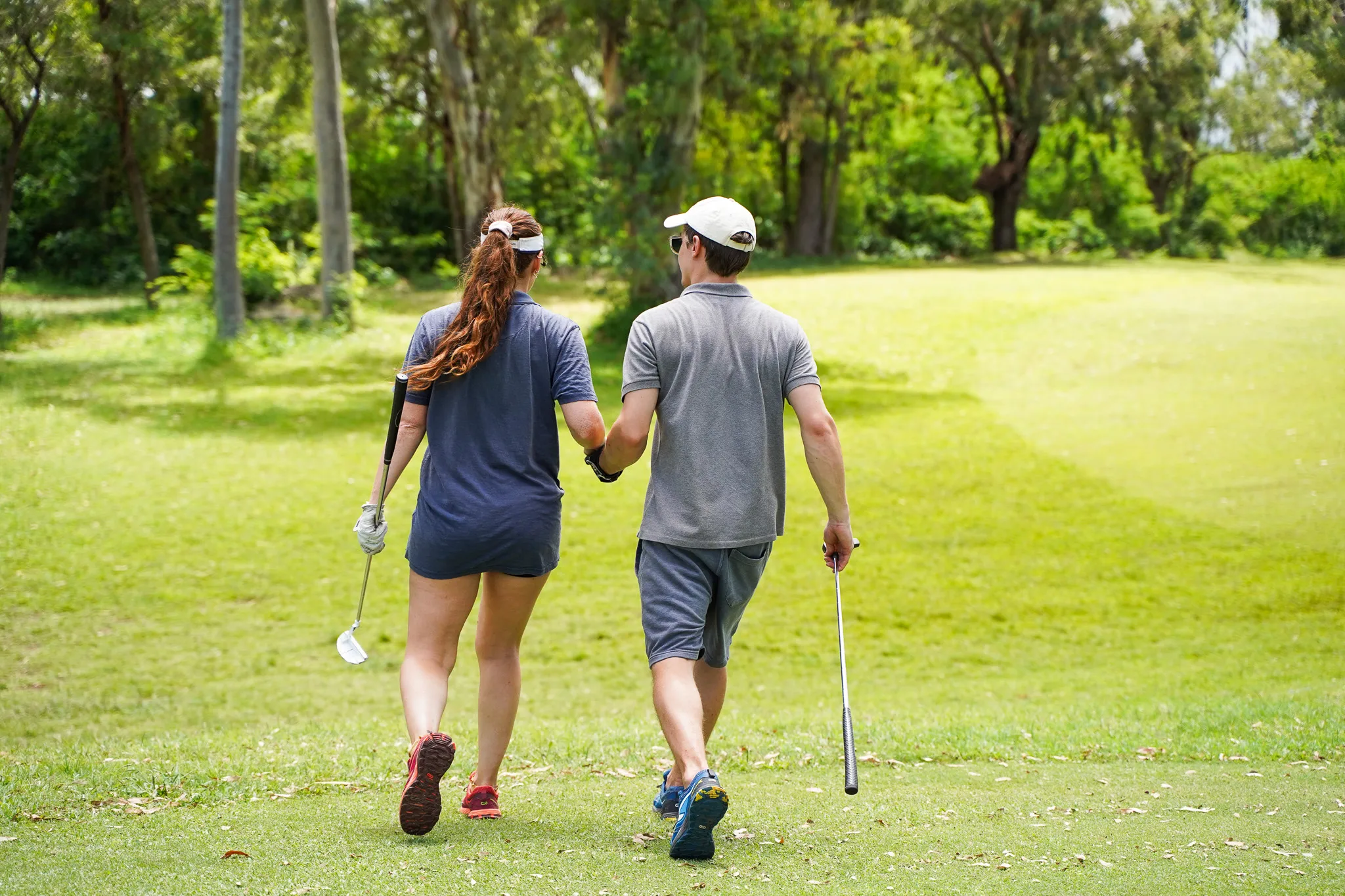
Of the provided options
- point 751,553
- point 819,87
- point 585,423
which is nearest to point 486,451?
point 585,423

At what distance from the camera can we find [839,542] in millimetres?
4438

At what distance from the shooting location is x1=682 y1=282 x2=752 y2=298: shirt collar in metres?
4.31

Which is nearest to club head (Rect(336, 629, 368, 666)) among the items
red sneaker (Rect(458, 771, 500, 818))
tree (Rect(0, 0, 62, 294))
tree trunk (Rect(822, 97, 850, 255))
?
red sneaker (Rect(458, 771, 500, 818))

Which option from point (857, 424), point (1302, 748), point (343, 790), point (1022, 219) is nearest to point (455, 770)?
point (343, 790)

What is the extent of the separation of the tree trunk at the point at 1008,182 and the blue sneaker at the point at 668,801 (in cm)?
3480

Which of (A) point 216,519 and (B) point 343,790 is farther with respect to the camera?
(A) point 216,519

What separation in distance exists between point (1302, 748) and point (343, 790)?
4.34 m

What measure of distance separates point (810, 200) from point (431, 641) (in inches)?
1464

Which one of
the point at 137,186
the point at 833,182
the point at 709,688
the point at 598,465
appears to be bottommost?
the point at 709,688

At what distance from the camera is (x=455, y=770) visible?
230 inches

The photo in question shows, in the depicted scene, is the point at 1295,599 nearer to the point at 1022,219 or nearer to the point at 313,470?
the point at 313,470

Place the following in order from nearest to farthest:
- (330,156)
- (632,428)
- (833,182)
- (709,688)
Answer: (632,428)
(709,688)
(330,156)
(833,182)

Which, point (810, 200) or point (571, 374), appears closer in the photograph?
point (571, 374)

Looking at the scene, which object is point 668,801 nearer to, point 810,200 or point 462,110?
point 462,110
